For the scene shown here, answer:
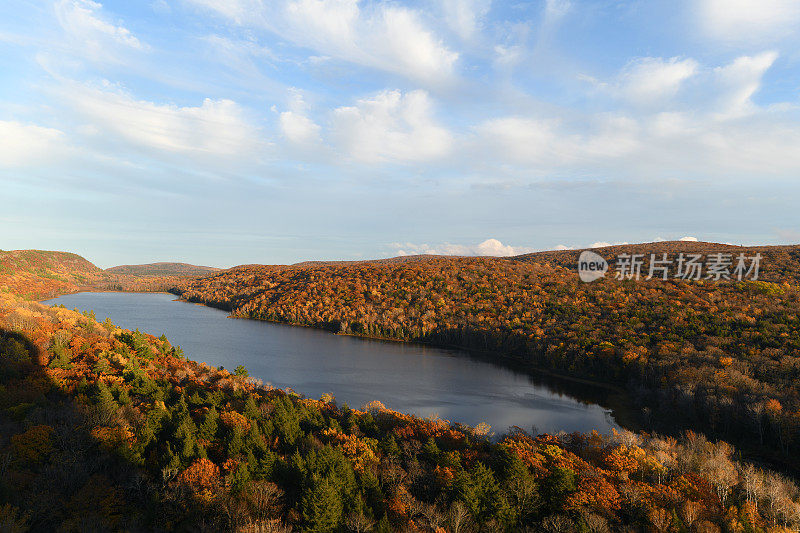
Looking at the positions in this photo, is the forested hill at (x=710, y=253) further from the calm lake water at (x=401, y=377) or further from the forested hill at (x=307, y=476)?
the forested hill at (x=307, y=476)

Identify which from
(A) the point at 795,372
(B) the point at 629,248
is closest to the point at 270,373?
(A) the point at 795,372

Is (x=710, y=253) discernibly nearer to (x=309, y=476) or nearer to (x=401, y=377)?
(x=401, y=377)

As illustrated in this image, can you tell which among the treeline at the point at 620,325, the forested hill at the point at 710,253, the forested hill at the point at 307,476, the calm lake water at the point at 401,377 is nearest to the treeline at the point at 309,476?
the forested hill at the point at 307,476

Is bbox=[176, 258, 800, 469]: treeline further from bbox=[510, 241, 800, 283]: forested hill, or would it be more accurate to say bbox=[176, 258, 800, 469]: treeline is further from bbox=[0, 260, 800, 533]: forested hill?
bbox=[0, 260, 800, 533]: forested hill

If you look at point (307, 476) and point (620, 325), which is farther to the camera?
point (620, 325)

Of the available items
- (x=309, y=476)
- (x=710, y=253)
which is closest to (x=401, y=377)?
(x=309, y=476)

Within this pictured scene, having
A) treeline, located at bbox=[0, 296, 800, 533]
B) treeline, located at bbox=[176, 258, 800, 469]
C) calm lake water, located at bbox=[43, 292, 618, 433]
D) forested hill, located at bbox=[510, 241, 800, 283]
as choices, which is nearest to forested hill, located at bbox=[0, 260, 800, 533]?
treeline, located at bbox=[0, 296, 800, 533]

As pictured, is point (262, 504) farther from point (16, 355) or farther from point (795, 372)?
point (795, 372)

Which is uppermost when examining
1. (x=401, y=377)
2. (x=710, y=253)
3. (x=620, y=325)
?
(x=710, y=253)
